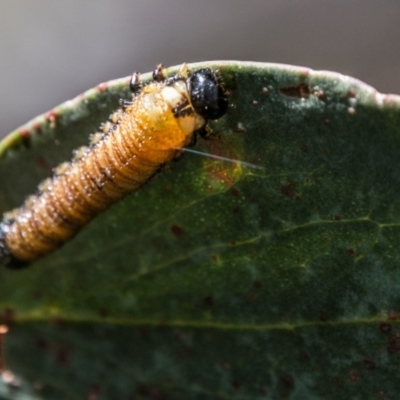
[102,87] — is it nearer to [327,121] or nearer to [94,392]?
[327,121]

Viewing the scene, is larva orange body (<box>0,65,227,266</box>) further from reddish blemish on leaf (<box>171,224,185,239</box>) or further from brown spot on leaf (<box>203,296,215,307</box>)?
brown spot on leaf (<box>203,296,215,307</box>)

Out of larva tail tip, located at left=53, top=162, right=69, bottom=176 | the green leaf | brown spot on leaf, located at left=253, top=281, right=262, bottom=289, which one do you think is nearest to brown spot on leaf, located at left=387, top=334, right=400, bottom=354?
the green leaf

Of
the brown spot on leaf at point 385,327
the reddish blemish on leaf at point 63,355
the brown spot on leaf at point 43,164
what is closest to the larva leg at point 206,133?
the brown spot on leaf at point 43,164

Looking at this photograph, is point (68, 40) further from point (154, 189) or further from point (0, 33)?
point (154, 189)

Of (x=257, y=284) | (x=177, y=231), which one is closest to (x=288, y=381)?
(x=257, y=284)

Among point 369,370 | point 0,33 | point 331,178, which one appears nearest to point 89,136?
point 331,178
